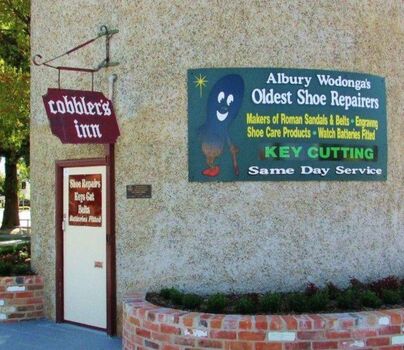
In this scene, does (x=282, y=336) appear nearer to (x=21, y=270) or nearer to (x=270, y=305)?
(x=270, y=305)

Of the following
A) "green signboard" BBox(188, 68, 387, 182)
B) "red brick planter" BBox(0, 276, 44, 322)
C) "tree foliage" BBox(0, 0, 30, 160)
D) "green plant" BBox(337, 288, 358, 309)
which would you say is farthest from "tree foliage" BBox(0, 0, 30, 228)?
"green plant" BBox(337, 288, 358, 309)

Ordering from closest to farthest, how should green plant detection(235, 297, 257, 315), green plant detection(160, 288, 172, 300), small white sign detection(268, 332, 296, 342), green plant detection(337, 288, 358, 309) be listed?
small white sign detection(268, 332, 296, 342) < green plant detection(235, 297, 257, 315) < green plant detection(337, 288, 358, 309) < green plant detection(160, 288, 172, 300)

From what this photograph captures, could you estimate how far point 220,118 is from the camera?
689 centimetres

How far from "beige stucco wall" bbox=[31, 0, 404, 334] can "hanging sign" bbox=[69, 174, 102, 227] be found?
0.42 meters

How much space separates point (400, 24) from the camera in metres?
7.95

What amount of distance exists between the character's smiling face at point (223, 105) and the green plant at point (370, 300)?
2.47 meters

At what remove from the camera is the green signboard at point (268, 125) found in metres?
6.86

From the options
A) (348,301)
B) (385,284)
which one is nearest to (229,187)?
(348,301)

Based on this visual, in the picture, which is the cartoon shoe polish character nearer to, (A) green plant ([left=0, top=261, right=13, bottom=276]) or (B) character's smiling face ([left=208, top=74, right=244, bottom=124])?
(B) character's smiling face ([left=208, top=74, right=244, bottom=124])

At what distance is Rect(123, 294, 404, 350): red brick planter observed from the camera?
546cm

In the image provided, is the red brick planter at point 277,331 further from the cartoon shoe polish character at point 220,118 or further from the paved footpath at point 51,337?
the cartoon shoe polish character at point 220,118

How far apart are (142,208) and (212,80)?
1.72m

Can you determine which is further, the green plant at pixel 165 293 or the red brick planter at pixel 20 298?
the red brick planter at pixel 20 298

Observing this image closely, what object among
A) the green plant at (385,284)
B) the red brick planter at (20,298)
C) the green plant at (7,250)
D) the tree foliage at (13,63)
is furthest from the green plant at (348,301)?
the tree foliage at (13,63)
